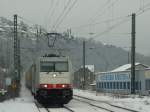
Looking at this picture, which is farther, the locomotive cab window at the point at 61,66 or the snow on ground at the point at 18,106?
the locomotive cab window at the point at 61,66

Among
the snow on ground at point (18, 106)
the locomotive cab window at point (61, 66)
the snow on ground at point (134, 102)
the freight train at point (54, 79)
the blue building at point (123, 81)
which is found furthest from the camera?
the blue building at point (123, 81)

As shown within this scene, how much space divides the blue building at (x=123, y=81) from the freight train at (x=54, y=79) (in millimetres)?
29832

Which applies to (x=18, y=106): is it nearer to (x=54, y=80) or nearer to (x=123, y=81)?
(x=54, y=80)

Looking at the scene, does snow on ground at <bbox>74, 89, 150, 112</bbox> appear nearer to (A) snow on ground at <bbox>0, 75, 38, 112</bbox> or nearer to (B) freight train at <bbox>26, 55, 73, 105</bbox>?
(B) freight train at <bbox>26, 55, 73, 105</bbox>

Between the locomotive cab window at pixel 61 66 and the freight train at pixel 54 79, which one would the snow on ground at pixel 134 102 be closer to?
the freight train at pixel 54 79

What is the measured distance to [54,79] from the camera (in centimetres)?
2945

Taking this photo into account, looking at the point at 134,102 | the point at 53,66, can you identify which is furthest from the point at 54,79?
the point at 134,102

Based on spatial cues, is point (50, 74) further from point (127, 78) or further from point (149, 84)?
point (127, 78)

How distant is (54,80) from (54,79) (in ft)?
0.21

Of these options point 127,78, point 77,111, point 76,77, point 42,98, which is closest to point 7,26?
point 127,78

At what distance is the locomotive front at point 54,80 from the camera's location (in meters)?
29.4

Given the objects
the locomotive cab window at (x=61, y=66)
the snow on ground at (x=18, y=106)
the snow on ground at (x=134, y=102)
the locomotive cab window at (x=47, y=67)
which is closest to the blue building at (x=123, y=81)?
the snow on ground at (x=134, y=102)

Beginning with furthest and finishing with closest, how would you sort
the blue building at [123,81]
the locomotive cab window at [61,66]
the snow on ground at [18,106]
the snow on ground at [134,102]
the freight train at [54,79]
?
the blue building at [123,81] → the locomotive cab window at [61,66] → the freight train at [54,79] → the snow on ground at [134,102] → the snow on ground at [18,106]

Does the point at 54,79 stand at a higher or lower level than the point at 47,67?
lower
